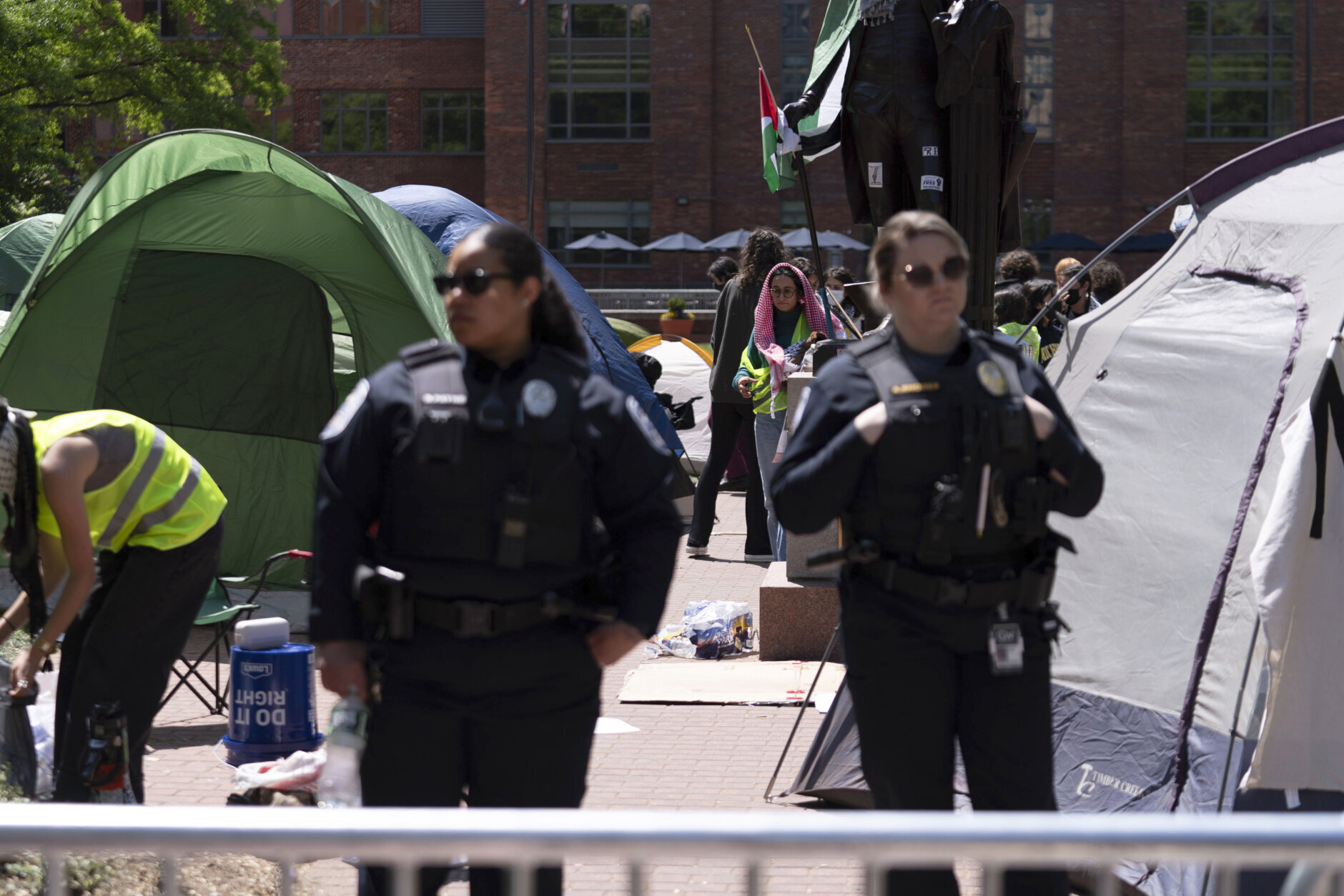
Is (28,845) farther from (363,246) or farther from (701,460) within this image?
(701,460)

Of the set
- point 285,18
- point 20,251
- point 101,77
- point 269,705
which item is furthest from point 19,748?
point 285,18

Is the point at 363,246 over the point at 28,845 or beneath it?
over

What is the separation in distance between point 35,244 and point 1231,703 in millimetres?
16430

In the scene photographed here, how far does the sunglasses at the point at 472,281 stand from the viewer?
3051 mm

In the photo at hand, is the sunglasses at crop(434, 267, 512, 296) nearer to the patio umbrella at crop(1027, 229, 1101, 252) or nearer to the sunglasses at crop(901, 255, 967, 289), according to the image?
the sunglasses at crop(901, 255, 967, 289)

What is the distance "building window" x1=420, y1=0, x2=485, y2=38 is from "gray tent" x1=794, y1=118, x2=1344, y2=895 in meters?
45.8

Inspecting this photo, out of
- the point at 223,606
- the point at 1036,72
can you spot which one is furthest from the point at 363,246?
the point at 1036,72

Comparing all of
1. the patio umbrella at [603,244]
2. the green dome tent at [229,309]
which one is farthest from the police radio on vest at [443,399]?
the patio umbrella at [603,244]

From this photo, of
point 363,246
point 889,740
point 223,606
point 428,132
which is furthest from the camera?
point 428,132

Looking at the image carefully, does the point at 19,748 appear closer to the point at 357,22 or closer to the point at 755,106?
the point at 755,106

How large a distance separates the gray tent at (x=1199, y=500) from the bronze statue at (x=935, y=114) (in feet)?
5.25

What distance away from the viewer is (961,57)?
21.5 feet

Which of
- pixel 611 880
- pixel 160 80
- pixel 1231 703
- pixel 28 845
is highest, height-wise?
pixel 160 80

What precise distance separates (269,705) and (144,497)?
1390mm
